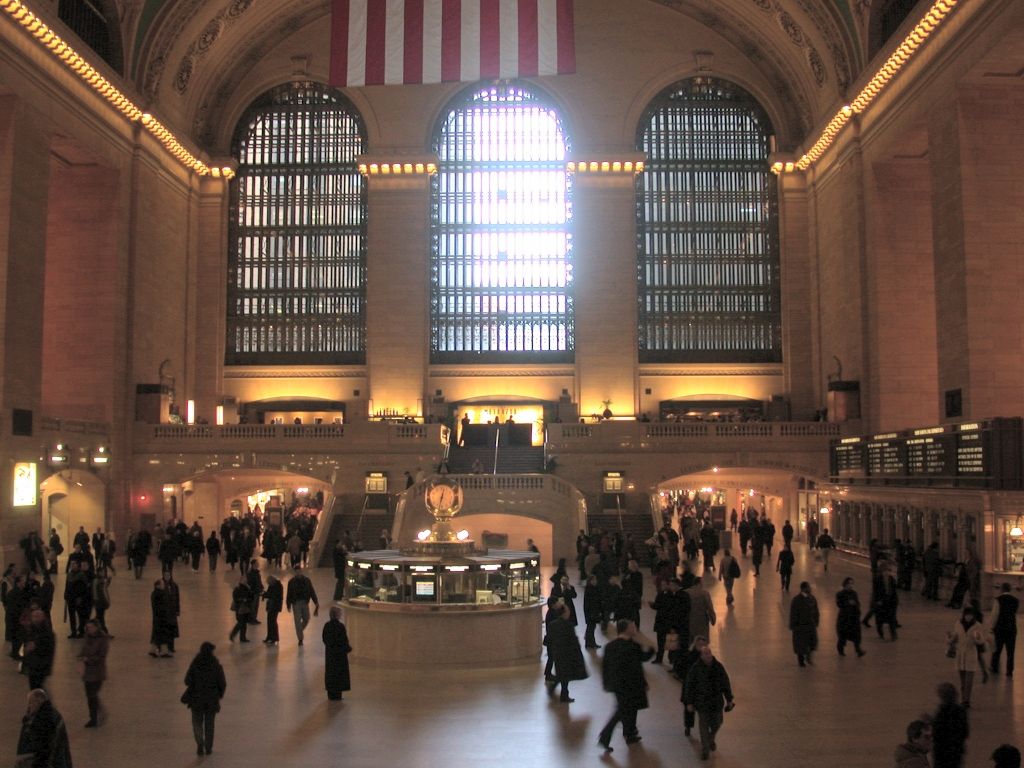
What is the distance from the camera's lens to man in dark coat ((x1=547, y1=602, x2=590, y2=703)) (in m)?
10.9

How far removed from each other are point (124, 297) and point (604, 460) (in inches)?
595

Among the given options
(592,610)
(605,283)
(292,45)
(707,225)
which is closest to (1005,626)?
(592,610)

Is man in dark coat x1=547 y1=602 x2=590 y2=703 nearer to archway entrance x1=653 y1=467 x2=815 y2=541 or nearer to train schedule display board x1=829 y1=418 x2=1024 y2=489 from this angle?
train schedule display board x1=829 y1=418 x2=1024 y2=489

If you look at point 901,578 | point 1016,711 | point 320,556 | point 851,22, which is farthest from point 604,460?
point 1016,711

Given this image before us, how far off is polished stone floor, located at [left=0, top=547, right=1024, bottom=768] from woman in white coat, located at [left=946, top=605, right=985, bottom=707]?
0.28 m

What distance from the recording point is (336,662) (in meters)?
11.1

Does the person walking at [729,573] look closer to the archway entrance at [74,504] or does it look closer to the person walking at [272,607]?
the person walking at [272,607]

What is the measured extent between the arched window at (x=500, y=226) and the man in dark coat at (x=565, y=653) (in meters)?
29.0

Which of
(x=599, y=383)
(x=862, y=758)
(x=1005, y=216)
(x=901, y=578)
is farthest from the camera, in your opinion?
(x=599, y=383)

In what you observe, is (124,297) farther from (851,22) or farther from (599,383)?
(851,22)

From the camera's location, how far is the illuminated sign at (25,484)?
1009 inches

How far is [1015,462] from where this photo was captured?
797 inches

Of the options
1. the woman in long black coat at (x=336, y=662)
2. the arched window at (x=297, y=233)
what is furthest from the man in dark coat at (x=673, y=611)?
the arched window at (x=297, y=233)

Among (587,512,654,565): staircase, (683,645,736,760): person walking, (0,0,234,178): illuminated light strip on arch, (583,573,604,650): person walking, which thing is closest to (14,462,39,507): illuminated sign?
(0,0,234,178): illuminated light strip on arch
